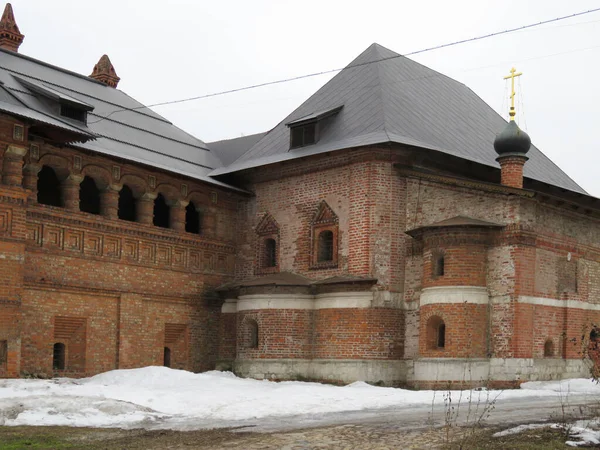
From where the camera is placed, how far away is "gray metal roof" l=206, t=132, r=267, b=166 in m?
23.9

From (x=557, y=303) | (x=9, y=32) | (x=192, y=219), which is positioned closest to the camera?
(x=557, y=303)

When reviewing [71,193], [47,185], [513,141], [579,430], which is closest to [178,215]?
[71,193]

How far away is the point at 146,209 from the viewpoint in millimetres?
19922

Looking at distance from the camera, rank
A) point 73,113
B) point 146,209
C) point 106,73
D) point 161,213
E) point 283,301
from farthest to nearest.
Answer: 1. point 106,73
2. point 161,213
3. point 146,209
4. point 283,301
5. point 73,113

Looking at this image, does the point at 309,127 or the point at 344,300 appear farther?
the point at 309,127

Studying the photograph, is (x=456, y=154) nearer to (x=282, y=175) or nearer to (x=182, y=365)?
(x=282, y=175)

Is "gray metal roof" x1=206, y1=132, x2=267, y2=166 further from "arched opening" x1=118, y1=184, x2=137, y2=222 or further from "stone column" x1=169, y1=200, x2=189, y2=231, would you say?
"arched opening" x1=118, y1=184, x2=137, y2=222

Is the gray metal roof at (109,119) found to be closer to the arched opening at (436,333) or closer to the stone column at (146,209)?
the stone column at (146,209)

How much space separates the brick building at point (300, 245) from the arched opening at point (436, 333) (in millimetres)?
49

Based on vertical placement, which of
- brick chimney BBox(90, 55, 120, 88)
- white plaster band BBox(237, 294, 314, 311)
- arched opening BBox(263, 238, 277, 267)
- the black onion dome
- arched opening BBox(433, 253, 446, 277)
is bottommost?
white plaster band BBox(237, 294, 314, 311)

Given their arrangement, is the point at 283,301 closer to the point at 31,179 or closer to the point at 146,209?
the point at 146,209

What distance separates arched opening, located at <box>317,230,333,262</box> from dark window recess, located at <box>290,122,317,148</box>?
7.75ft

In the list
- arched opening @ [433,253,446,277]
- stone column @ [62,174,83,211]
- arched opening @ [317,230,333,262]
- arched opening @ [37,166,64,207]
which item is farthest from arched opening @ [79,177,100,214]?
arched opening @ [433,253,446,277]

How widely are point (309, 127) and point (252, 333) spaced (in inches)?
203
